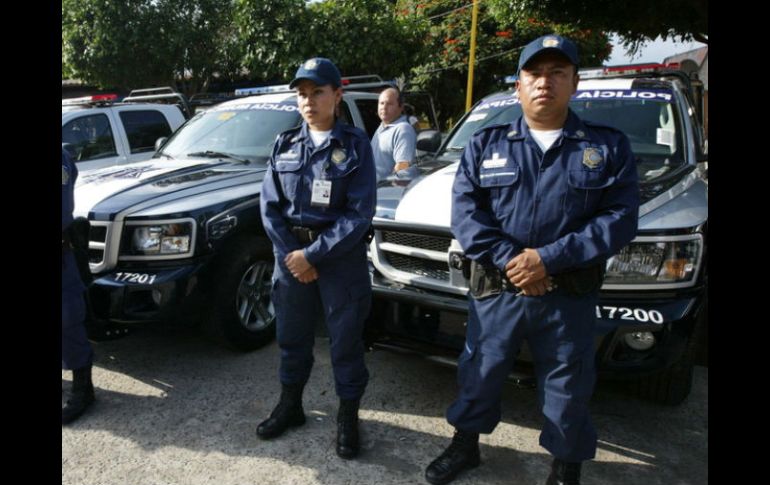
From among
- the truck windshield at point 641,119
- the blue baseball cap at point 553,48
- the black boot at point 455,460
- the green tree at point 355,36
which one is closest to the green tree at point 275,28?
the green tree at point 355,36

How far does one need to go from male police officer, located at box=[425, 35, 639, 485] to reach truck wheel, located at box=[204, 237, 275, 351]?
1.75 m

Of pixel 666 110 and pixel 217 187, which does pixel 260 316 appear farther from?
pixel 666 110

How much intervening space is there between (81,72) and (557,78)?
19.2m

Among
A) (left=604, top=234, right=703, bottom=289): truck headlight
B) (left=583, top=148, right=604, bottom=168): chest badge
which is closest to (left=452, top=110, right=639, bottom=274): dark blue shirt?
(left=583, top=148, right=604, bottom=168): chest badge

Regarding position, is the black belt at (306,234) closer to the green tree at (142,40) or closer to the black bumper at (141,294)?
the black bumper at (141,294)

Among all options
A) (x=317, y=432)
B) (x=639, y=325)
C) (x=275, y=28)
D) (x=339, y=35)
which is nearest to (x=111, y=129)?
(x=317, y=432)

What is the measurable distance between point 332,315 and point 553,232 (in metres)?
1.08

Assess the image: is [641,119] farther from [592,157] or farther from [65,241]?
[65,241]

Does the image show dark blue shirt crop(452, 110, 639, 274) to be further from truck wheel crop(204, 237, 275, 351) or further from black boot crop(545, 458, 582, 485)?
truck wheel crop(204, 237, 275, 351)

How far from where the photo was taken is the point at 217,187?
12.3 ft

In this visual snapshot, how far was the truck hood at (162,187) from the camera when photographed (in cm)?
339

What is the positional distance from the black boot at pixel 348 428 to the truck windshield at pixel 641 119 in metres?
1.76

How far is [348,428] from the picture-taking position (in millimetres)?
2779
